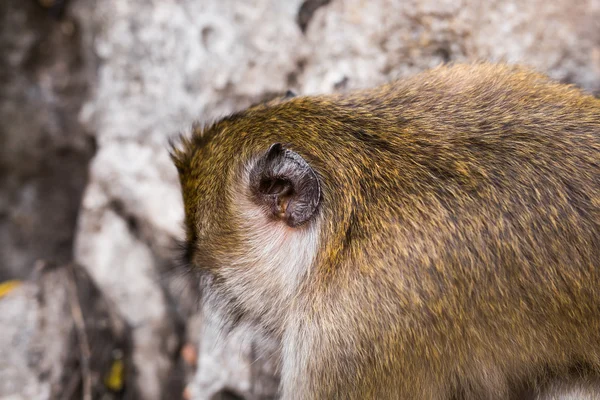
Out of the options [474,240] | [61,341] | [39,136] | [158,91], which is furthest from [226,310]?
[39,136]

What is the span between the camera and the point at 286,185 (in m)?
1.91

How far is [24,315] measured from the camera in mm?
2949

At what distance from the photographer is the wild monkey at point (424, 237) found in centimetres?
179

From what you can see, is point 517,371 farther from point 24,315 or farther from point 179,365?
point 24,315

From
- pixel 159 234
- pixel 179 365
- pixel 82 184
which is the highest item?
pixel 82 184

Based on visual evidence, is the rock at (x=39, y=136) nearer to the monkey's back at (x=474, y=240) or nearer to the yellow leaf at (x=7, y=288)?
the yellow leaf at (x=7, y=288)

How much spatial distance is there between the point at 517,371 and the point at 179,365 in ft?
6.38

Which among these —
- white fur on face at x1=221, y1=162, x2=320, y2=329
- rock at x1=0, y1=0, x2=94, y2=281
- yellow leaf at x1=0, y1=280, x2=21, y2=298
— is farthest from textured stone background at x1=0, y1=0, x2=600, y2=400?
white fur on face at x1=221, y1=162, x2=320, y2=329

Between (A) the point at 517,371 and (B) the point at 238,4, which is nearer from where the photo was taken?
(A) the point at 517,371

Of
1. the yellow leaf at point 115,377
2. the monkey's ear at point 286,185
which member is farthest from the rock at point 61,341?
the monkey's ear at point 286,185

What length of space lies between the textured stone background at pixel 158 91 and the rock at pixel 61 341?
1 centimetres

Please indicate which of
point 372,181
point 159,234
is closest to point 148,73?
point 159,234

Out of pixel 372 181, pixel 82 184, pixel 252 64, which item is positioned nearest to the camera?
pixel 372 181

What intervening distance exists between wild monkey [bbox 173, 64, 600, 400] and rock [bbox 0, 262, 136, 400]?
137 centimetres
